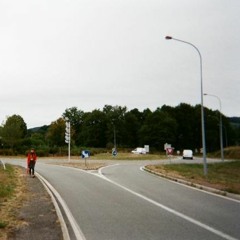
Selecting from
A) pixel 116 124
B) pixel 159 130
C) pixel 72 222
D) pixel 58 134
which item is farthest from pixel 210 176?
pixel 116 124

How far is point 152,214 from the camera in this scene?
11.9 m

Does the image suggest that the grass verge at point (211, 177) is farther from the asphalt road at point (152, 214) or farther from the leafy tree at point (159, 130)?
the leafy tree at point (159, 130)

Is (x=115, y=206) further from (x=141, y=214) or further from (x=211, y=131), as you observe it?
(x=211, y=131)

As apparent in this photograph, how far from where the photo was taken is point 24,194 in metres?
17.1

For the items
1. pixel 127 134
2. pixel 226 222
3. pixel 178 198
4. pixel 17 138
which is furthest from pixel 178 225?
pixel 127 134

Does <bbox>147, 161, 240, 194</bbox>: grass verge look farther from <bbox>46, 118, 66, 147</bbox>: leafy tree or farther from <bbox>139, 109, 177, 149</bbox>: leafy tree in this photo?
<bbox>139, 109, 177, 149</bbox>: leafy tree

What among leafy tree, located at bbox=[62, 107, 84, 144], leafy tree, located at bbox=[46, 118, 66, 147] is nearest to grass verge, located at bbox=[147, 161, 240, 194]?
leafy tree, located at bbox=[46, 118, 66, 147]

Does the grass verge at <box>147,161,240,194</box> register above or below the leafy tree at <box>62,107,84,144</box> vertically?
below

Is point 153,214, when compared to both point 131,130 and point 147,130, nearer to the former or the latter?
point 147,130

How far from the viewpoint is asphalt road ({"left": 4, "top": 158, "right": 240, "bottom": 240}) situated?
916cm

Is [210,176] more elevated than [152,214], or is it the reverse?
[210,176]

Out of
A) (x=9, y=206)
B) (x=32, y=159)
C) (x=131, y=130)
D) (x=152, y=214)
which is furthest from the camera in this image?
(x=131, y=130)

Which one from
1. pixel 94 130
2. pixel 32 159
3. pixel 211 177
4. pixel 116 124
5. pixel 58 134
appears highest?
pixel 116 124

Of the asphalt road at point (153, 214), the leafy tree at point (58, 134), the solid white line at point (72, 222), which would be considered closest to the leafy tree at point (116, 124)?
the leafy tree at point (58, 134)
